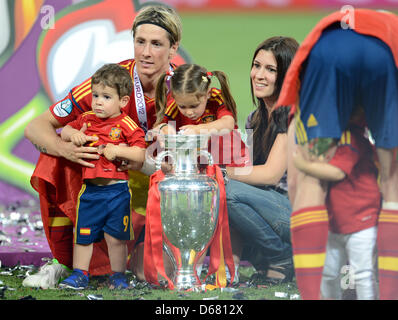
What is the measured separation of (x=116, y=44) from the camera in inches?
188

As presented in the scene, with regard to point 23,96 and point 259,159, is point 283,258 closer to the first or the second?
point 259,159

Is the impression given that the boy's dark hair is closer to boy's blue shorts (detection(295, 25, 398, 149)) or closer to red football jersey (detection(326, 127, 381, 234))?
boy's blue shorts (detection(295, 25, 398, 149))

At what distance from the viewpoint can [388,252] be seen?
257 centimetres

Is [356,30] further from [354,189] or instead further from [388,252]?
[388,252]

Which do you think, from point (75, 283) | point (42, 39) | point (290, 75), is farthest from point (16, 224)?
point (290, 75)

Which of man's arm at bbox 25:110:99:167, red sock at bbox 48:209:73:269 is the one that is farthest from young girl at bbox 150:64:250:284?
red sock at bbox 48:209:73:269

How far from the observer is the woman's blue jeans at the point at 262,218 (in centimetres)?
328

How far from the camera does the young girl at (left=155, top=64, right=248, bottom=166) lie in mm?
3000

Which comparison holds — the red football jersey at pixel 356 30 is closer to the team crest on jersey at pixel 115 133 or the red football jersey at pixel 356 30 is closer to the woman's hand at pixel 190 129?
the woman's hand at pixel 190 129

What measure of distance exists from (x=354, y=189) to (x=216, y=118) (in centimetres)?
82

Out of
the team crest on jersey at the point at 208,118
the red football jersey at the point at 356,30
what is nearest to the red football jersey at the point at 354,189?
the red football jersey at the point at 356,30

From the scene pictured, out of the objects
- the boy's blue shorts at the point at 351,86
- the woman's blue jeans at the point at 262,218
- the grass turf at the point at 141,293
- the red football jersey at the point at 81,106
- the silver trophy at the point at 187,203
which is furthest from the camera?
the red football jersey at the point at 81,106

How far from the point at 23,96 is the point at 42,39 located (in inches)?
17.6

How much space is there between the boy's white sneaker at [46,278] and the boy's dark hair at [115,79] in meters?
0.87
